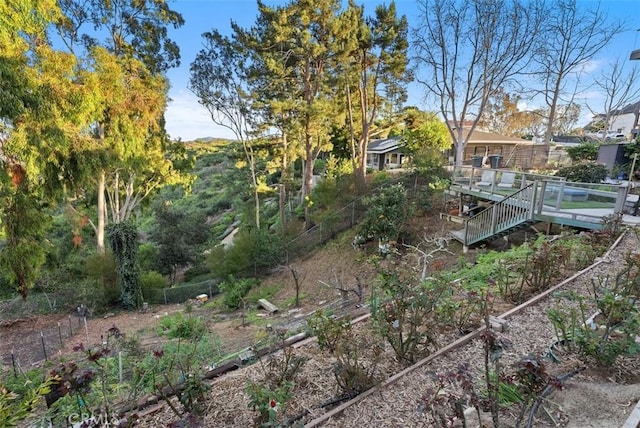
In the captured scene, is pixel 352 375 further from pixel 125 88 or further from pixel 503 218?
pixel 125 88

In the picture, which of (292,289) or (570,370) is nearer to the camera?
(570,370)

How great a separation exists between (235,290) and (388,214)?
17.2 ft

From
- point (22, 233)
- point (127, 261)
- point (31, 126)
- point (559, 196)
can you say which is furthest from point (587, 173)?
point (22, 233)

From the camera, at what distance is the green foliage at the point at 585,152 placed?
565 inches

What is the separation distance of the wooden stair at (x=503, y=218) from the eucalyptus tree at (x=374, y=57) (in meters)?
6.54

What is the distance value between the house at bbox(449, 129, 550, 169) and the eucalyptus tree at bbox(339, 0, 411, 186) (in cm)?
619

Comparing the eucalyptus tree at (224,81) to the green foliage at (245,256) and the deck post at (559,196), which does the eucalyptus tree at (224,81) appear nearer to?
the green foliage at (245,256)

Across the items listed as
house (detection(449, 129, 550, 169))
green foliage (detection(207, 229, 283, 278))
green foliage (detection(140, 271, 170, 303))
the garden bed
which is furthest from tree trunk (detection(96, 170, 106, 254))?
house (detection(449, 129, 550, 169))

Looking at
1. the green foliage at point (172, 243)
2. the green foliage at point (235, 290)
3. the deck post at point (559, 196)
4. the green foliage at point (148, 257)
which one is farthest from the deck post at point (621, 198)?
the green foliage at point (148, 257)

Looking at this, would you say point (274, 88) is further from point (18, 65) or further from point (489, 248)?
point (489, 248)

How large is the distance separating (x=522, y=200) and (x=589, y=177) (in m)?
6.39

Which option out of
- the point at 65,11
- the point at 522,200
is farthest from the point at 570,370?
the point at 65,11

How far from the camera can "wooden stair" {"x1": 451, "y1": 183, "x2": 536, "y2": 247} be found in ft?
21.9

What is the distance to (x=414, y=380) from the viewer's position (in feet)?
8.04
